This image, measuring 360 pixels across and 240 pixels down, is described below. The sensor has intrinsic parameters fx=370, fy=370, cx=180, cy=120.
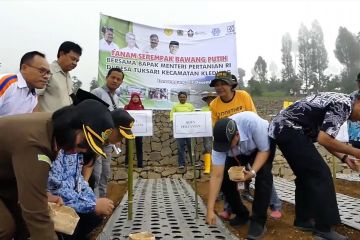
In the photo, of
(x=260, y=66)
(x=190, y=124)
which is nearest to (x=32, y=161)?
(x=190, y=124)

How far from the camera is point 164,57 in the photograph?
8.36 metres

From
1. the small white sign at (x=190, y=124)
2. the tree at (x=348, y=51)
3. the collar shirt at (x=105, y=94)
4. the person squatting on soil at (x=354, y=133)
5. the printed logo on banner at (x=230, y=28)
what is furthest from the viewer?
the tree at (x=348, y=51)

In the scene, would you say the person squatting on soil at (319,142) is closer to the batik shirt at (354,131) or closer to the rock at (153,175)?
the batik shirt at (354,131)

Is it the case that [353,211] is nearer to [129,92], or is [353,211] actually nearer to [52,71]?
[52,71]

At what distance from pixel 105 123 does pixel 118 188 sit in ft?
16.7

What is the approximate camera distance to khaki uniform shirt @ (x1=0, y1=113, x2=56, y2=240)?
157cm

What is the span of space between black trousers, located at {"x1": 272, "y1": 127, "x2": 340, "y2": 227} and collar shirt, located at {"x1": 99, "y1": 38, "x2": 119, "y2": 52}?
5570 mm

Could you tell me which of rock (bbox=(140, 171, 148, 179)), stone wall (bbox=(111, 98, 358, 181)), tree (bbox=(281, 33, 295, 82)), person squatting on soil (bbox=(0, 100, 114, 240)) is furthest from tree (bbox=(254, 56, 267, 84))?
person squatting on soil (bbox=(0, 100, 114, 240))

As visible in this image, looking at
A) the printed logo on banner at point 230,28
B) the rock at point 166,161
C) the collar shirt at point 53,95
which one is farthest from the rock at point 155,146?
the collar shirt at point 53,95

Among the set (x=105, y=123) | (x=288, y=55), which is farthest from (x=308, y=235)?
(x=288, y=55)

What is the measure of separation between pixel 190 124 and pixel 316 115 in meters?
Answer: 1.54

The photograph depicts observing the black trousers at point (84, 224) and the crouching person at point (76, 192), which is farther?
the black trousers at point (84, 224)

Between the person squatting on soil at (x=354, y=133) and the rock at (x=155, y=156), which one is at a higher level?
the person squatting on soil at (x=354, y=133)

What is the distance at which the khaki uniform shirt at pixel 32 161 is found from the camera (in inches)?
61.8
